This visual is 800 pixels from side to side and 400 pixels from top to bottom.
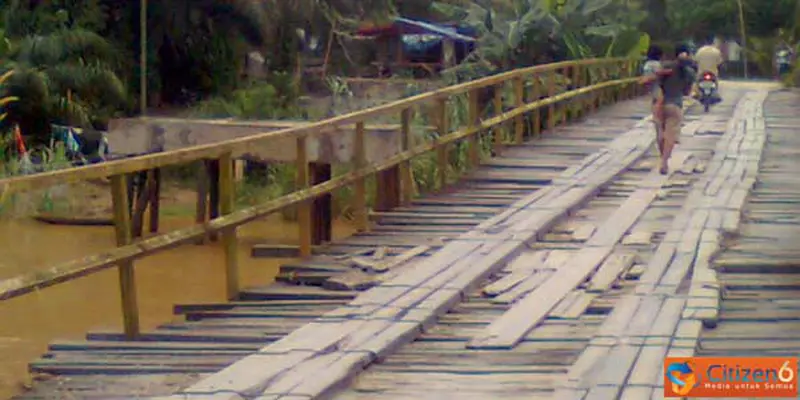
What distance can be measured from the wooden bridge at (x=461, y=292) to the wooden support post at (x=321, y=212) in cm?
6

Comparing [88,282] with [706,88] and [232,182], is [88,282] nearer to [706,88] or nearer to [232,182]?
[232,182]

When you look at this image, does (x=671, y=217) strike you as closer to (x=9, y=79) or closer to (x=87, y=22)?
A: (x=9, y=79)

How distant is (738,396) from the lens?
6.11 m

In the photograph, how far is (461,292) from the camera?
339 inches

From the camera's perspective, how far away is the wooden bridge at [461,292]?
6.72 metres

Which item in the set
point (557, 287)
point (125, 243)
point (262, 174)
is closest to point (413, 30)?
point (262, 174)

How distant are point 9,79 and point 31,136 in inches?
54.1

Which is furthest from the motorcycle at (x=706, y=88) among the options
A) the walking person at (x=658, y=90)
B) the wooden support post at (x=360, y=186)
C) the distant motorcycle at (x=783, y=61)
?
the distant motorcycle at (x=783, y=61)

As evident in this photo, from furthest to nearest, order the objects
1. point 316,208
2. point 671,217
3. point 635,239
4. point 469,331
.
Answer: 1. point 316,208
2. point 671,217
3. point 635,239
4. point 469,331

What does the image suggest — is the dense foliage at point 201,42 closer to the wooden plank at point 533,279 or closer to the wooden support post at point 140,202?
the wooden support post at point 140,202

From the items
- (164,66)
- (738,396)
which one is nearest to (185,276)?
(164,66)

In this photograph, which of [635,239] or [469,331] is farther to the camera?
[635,239]

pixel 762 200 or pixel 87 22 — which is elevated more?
pixel 87 22

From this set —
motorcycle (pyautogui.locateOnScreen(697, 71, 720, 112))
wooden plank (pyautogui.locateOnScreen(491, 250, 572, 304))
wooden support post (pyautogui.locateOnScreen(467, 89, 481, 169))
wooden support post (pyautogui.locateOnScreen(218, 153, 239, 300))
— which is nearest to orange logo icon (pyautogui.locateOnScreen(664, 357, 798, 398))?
wooden plank (pyautogui.locateOnScreen(491, 250, 572, 304))
